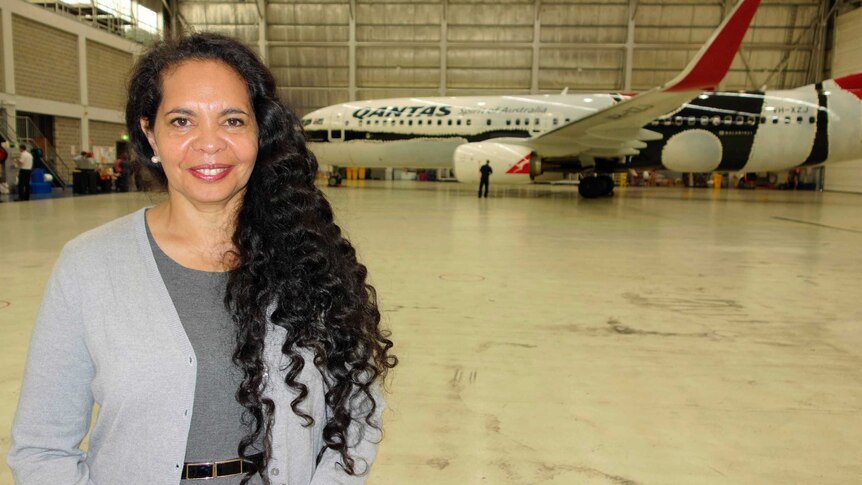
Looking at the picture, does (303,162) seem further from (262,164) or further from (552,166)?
(552,166)

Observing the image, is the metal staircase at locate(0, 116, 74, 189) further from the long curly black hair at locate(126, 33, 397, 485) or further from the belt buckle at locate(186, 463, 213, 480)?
the belt buckle at locate(186, 463, 213, 480)

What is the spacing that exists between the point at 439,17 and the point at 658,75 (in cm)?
1008

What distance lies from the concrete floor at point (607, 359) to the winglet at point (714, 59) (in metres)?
5.13

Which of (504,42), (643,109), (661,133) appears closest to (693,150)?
(661,133)

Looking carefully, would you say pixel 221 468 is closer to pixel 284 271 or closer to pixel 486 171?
pixel 284 271

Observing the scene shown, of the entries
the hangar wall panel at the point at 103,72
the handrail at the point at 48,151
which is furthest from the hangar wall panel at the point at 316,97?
the handrail at the point at 48,151

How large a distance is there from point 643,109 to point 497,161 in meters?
3.60

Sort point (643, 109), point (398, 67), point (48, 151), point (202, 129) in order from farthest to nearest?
point (398, 67) → point (48, 151) → point (643, 109) → point (202, 129)

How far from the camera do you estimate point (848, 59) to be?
22.8m

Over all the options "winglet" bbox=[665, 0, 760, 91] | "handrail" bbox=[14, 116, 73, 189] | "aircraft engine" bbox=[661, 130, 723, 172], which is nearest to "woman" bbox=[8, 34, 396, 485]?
"winglet" bbox=[665, 0, 760, 91]

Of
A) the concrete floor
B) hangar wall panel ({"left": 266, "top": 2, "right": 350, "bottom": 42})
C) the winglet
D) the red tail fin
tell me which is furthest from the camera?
hangar wall panel ({"left": 266, "top": 2, "right": 350, "bottom": 42})

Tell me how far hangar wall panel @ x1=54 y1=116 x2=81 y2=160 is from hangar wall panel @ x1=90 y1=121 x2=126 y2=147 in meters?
0.83

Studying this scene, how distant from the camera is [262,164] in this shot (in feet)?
4.39

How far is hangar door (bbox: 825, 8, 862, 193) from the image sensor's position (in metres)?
22.4
